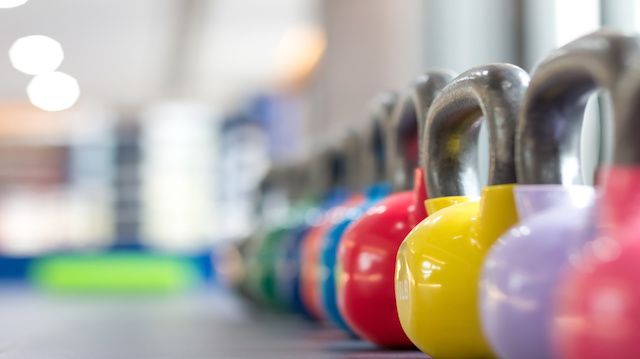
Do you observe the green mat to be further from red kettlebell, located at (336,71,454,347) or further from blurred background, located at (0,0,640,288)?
red kettlebell, located at (336,71,454,347)

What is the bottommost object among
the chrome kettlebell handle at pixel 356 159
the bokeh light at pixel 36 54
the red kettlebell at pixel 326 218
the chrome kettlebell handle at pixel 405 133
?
the red kettlebell at pixel 326 218

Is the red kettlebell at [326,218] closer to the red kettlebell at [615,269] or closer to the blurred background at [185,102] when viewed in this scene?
the blurred background at [185,102]

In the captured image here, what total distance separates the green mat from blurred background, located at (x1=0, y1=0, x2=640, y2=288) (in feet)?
0.70

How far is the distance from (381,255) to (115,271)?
510cm

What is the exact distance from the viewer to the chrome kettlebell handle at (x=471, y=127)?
0.65 meters

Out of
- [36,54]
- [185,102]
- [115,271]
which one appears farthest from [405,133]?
[185,102]

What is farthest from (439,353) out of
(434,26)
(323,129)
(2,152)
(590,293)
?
(2,152)

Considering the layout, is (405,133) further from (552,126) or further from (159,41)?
(159,41)

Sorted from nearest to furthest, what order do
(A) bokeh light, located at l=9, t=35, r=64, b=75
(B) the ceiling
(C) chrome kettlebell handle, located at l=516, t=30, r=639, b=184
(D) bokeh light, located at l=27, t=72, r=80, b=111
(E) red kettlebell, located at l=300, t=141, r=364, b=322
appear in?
(C) chrome kettlebell handle, located at l=516, t=30, r=639, b=184
(E) red kettlebell, located at l=300, t=141, r=364, b=322
(B) the ceiling
(A) bokeh light, located at l=9, t=35, r=64, b=75
(D) bokeh light, located at l=27, t=72, r=80, b=111

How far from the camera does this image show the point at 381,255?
0.89 m

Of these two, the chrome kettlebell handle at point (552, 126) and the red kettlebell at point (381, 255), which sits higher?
the chrome kettlebell handle at point (552, 126)

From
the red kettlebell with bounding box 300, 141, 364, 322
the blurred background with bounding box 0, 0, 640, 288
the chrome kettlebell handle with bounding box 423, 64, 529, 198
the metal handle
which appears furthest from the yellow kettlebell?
the blurred background with bounding box 0, 0, 640, 288

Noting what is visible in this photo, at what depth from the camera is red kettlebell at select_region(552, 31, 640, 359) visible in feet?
1.44

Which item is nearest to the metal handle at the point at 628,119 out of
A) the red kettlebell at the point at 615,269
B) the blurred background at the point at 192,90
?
the red kettlebell at the point at 615,269
